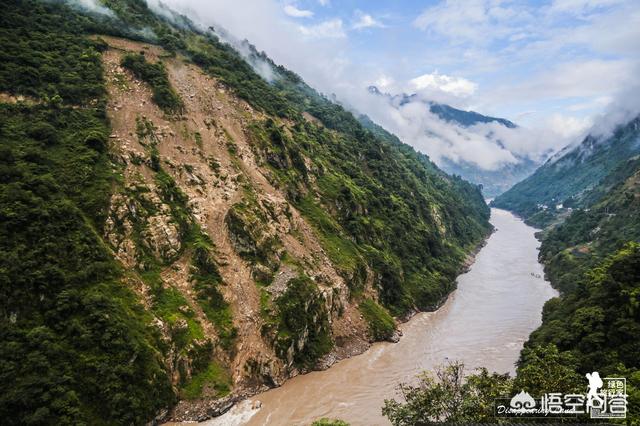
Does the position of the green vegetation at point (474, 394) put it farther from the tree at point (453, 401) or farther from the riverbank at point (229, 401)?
the riverbank at point (229, 401)

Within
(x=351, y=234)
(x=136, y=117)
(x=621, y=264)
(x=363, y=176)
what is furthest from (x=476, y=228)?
(x=136, y=117)

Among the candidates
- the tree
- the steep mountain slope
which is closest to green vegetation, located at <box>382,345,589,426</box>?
the tree

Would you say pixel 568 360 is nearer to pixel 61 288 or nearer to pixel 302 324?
pixel 302 324

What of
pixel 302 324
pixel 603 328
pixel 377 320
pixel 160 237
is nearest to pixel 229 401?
pixel 302 324

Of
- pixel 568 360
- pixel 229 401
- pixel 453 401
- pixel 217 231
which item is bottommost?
pixel 229 401

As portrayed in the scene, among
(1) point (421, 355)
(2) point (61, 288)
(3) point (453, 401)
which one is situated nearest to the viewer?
(3) point (453, 401)

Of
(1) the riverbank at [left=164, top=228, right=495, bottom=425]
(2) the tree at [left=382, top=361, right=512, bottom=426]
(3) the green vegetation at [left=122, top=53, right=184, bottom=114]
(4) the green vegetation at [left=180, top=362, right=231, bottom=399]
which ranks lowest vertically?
(1) the riverbank at [left=164, top=228, right=495, bottom=425]

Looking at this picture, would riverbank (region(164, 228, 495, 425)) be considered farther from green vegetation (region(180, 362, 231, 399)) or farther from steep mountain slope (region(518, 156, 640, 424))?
steep mountain slope (region(518, 156, 640, 424))
